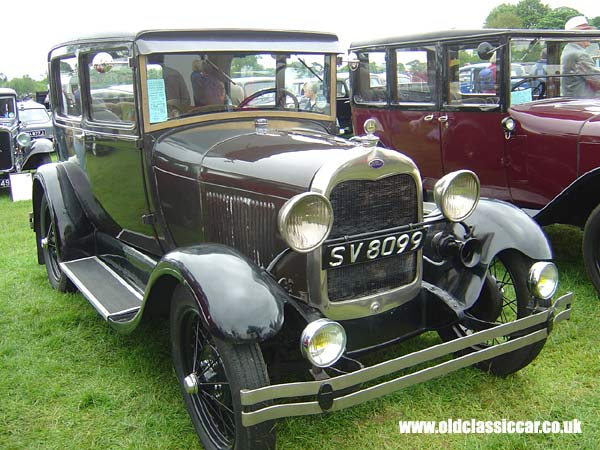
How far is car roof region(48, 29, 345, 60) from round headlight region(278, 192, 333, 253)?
1368 millimetres

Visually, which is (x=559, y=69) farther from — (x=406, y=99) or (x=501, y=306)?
(x=501, y=306)

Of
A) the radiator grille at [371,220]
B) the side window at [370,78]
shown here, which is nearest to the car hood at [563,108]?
the side window at [370,78]

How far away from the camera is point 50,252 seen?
15.9ft

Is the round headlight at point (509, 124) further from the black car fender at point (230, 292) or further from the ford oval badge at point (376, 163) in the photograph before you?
the black car fender at point (230, 292)

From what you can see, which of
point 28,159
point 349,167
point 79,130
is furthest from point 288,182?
point 28,159

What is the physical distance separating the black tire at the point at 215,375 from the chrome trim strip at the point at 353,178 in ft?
1.39

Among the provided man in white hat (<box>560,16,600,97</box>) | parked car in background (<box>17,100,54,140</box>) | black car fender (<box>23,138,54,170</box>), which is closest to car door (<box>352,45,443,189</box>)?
man in white hat (<box>560,16,600,97</box>)

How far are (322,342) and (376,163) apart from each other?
2.78 feet

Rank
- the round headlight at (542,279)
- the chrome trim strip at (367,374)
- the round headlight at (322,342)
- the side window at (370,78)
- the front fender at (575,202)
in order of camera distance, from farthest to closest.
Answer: the side window at (370,78)
the front fender at (575,202)
the round headlight at (542,279)
the round headlight at (322,342)
the chrome trim strip at (367,374)

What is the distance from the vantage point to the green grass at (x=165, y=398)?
2.76 meters

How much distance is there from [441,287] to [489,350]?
0.59m

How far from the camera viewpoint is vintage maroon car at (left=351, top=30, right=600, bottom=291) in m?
4.47

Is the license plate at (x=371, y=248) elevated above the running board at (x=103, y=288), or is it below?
above

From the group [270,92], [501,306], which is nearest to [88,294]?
[270,92]
